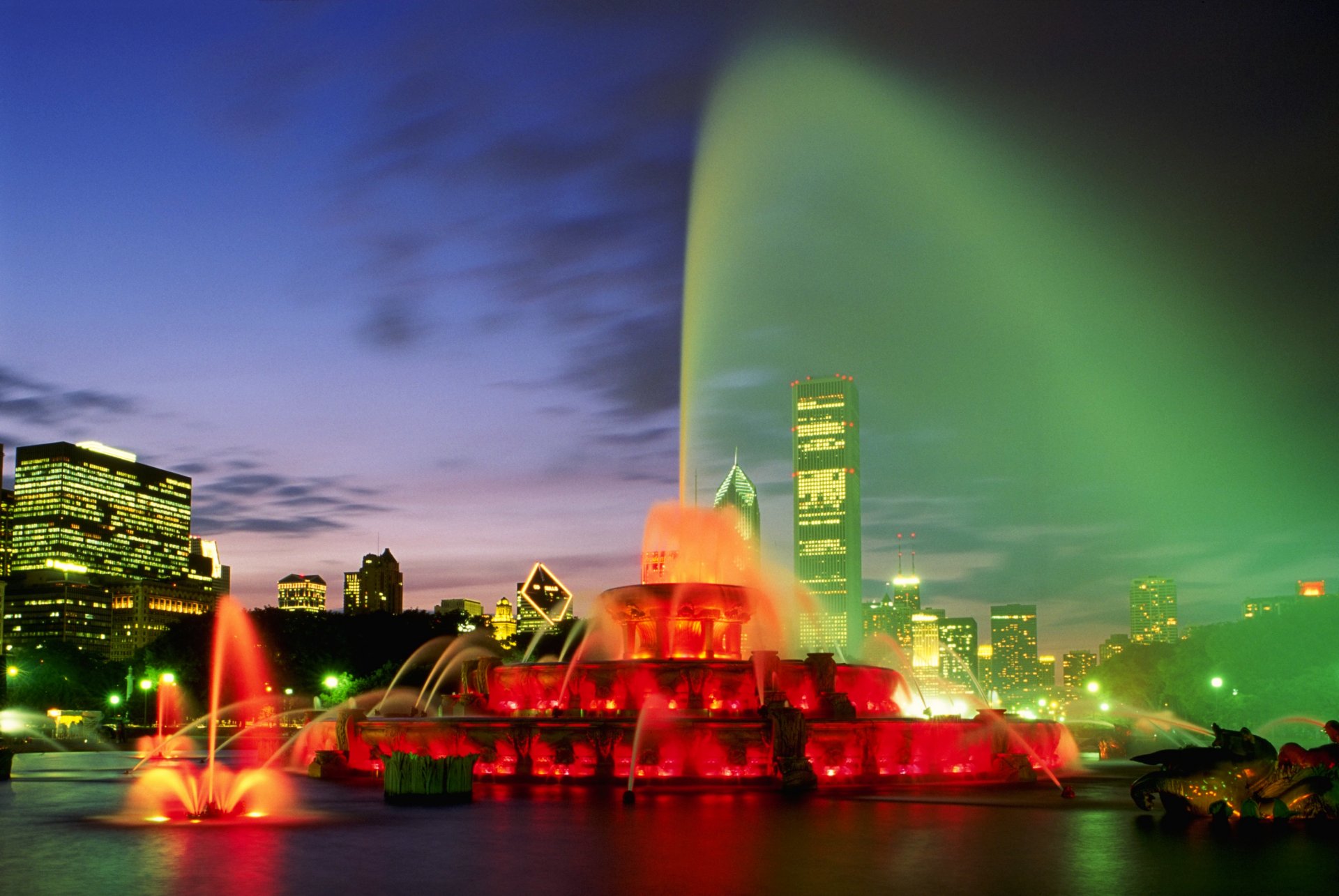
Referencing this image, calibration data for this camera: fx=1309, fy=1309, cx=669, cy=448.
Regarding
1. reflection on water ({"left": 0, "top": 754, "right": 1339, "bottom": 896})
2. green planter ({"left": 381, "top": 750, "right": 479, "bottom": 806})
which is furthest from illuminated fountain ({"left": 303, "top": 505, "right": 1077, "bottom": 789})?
green planter ({"left": 381, "top": 750, "right": 479, "bottom": 806})

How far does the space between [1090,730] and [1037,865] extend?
51.4 m

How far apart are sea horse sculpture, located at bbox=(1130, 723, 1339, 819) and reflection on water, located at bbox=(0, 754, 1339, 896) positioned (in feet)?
2.60

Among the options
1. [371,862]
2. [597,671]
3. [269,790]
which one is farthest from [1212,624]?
[371,862]

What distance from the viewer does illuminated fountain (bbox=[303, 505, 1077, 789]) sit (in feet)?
110

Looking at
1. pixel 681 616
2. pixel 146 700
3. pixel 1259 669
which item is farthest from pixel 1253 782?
pixel 146 700

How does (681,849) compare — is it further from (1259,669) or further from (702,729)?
(1259,669)

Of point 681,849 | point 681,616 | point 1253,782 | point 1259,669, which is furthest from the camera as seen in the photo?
point 1259,669

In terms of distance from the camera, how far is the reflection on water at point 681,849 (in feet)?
55.0

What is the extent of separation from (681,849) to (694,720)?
43.6 feet

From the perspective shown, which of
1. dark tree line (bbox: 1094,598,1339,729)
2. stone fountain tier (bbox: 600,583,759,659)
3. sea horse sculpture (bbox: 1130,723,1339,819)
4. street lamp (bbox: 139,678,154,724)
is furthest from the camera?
street lamp (bbox: 139,678,154,724)

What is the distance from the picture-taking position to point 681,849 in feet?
65.6

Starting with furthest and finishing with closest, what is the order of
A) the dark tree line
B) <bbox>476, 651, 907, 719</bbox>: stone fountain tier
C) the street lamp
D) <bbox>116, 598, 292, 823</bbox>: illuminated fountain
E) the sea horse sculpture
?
the street lamp
the dark tree line
<bbox>476, 651, 907, 719</bbox>: stone fountain tier
<bbox>116, 598, 292, 823</bbox>: illuminated fountain
the sea horse sculpture

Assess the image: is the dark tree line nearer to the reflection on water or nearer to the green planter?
the reflection on water

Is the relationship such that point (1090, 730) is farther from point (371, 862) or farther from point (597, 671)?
point (371, 862)
